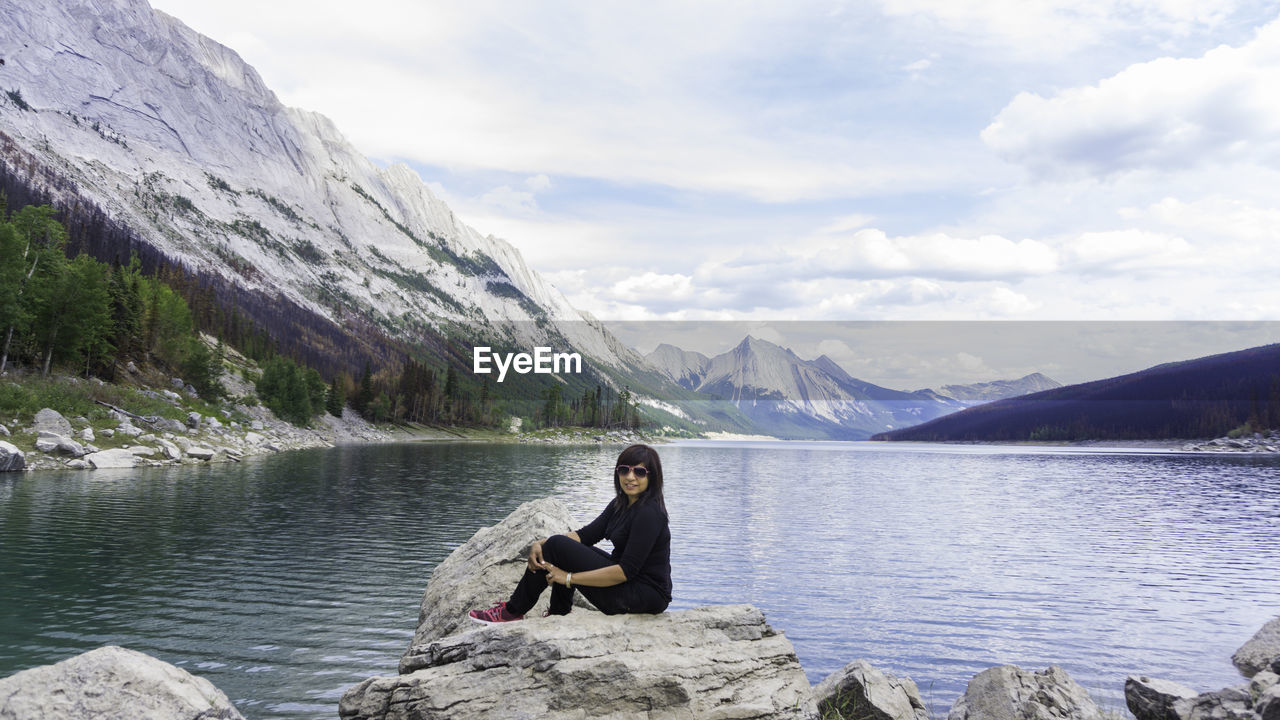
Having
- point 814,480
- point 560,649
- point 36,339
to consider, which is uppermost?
point 36,339

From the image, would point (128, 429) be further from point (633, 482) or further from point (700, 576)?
point (633, 482)

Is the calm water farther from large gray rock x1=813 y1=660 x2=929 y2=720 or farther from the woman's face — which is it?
the woman's face

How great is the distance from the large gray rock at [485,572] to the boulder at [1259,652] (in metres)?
17.5

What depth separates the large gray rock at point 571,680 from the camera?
8.83 m

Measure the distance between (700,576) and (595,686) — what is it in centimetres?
1991

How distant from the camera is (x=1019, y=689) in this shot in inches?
477

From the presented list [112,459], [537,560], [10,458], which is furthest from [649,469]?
[112,459]

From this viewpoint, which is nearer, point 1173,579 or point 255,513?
point 1173,579

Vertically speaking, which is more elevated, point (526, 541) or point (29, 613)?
point (526, 541)

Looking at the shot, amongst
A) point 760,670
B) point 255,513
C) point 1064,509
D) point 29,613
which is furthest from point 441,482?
point 760,670

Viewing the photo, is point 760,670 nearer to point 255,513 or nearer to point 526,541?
point 526,541

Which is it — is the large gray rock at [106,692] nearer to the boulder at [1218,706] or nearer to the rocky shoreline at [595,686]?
the rocky shoreline at [595,686]

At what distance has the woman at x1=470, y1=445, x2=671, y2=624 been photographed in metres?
10.5

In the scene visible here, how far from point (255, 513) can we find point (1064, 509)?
56.9m
